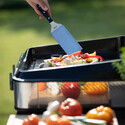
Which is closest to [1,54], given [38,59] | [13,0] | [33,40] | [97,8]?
[33,40]

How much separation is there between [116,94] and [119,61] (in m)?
0.15

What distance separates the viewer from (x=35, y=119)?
1464mm

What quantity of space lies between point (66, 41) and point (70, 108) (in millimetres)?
532

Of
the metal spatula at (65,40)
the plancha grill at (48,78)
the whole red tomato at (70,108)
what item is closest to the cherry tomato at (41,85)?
the plancha grill at (48,78)

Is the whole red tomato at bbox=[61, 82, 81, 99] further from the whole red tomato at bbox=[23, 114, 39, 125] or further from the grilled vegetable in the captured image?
the whole red tomato at bbox=[23, 114, 39, 125]

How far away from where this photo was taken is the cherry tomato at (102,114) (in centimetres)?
146

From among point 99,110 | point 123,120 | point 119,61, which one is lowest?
point 123,120

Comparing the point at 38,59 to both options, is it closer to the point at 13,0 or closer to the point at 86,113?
the point at 86,113

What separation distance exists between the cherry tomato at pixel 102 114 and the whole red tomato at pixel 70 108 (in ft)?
→ 0.23

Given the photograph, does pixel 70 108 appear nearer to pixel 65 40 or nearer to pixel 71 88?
pixel 71 88

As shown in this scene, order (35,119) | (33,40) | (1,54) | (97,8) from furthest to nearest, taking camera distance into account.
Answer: (97,8) < (33,40) < (1,54) < (35,119)

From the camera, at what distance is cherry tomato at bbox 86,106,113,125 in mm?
1465

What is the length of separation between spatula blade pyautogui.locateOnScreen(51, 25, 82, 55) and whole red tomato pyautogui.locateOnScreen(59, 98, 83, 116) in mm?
449

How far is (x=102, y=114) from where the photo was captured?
1.47 m
